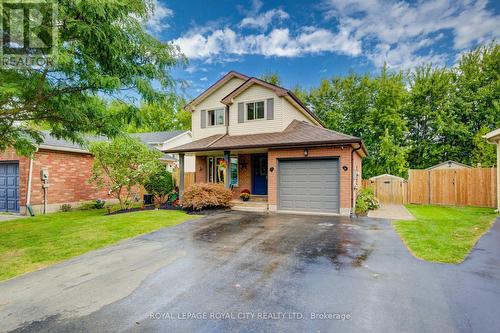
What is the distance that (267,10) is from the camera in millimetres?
16203

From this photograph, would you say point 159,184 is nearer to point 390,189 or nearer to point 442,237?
point 442,237

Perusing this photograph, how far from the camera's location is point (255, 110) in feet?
49.8

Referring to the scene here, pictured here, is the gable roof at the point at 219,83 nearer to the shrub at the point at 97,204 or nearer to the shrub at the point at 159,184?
the shrub at the point at 159,184

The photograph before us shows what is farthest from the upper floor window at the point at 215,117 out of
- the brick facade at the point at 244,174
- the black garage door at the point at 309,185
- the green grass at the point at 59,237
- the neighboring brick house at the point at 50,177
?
the green grass at the point at 59,237

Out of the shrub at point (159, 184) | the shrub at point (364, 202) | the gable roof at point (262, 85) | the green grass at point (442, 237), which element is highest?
the gable roof at point (262, 85)

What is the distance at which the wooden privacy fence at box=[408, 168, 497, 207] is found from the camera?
534 inches

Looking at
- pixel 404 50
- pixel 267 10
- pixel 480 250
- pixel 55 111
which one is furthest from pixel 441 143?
pixel 55 111

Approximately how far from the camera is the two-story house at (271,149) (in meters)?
11.5

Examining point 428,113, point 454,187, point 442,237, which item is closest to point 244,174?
point 442,237

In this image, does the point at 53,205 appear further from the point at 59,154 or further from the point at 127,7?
the point at 127,7

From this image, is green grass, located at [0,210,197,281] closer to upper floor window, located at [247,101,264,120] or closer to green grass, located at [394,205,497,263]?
upper floor window, located at [247,101,264,120]

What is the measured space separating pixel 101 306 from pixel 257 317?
7.00ft

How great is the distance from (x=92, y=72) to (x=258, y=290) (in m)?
5.31

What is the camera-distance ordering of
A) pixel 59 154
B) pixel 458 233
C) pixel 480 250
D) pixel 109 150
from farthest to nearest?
pixel 59 154, pixel 109 150, pixel 458 233, pixel 480 250
